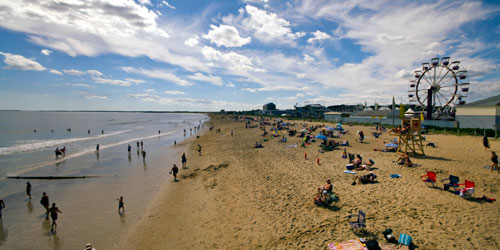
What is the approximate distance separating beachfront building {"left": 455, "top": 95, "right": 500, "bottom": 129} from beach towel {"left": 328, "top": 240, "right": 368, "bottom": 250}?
34535 millimetres

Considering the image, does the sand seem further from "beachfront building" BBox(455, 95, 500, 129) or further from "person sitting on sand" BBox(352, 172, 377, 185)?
"beachfront building" BBox(455, 95, 500, 129)

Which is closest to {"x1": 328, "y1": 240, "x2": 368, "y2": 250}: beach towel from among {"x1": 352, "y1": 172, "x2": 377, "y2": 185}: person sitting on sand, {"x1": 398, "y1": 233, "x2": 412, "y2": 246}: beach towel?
{"x1": 398, "y1": 233, "x2": 412, "y2": 246}: beach towel

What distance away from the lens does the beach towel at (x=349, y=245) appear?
240 inches

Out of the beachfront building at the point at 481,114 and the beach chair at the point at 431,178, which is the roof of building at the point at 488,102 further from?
the beach chair at the point at 431,178

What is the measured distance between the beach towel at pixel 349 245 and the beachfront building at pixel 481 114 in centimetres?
3453

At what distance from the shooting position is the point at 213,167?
18234mm

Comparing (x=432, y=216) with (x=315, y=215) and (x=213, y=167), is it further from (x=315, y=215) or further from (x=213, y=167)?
(x=213, y=167)

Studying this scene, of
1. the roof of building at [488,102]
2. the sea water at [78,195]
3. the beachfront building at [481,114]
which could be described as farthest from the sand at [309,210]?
the roof of building at [488,102]

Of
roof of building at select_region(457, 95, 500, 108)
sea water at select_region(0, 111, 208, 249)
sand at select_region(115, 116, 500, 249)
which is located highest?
roof of building at select_region(457, 95, 500, 108)

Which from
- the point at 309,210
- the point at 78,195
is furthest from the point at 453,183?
the point at 78,195

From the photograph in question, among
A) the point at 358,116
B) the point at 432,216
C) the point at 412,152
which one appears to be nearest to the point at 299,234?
the point at 432,216

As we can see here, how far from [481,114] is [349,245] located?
3773 centimetres

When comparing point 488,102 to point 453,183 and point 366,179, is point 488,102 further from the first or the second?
point 366,179

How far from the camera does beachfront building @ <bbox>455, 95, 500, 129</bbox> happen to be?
93.2 ft
